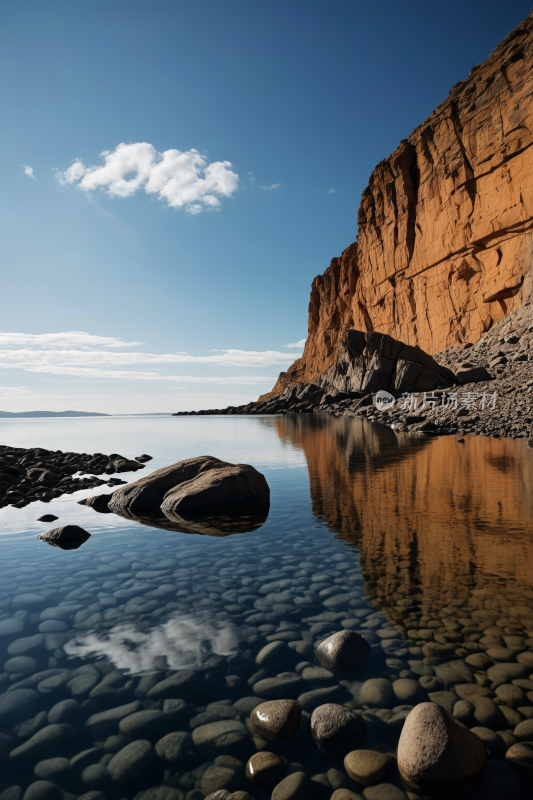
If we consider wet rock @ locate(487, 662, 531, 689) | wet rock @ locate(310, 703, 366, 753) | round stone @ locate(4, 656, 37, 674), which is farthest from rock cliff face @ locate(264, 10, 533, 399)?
round stone @ locate(4, 656, 37, 674)

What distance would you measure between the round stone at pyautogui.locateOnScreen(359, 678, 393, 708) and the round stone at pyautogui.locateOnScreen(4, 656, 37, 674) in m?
2.65

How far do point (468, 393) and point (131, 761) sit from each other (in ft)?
94.0

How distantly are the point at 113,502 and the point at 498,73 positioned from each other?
6114cm

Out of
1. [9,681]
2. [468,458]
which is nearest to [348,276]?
[468,458]

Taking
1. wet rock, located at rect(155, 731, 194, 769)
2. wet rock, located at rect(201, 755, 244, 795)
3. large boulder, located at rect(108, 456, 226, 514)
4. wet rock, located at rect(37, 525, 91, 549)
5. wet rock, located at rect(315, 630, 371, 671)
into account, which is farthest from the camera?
large boulder, located at rect(108, 456, 226, 514)

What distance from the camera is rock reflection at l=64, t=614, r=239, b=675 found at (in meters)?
3.50

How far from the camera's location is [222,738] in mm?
2688

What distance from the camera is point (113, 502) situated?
9.78 meters

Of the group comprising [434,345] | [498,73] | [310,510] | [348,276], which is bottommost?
[310,510]

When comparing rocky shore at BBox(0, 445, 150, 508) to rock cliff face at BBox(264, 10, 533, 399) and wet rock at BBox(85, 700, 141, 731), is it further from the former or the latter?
rock cliff face at BBox(264, 10, 533, 399)

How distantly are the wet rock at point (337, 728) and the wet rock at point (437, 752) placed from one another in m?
0.28

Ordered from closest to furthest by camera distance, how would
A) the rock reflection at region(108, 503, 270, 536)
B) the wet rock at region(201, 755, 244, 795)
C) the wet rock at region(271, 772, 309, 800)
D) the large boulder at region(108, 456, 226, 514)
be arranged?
1. the wet rock at region(271, 772, 309, 800)
2. the wet rock at region(201, 755, 244, 795)
3. the rock reflection at region(108, 503, 270, 536)
4. the large boulder at region(108, 456, 226, 514)

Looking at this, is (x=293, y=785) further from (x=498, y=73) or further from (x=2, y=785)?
(x=498, y=73)
